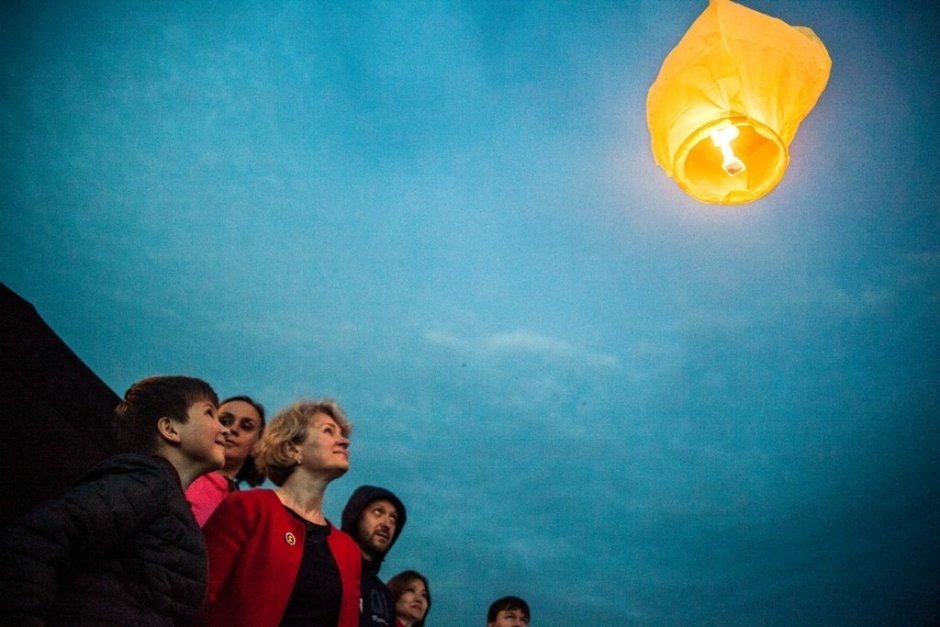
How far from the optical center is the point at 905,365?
18.8 m

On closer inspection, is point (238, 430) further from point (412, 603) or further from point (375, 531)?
point (412, 603)

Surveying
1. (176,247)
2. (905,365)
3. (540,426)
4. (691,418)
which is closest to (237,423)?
(176,247)

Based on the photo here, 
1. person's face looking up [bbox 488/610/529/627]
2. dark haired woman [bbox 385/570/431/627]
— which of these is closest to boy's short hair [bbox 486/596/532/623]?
person's face looking up [bbox 488/610/529/627]

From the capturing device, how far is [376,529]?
3219 mm

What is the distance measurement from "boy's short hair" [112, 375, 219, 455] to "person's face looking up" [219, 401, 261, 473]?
1015mm

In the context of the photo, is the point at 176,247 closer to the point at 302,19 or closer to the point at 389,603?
the point at 302,19

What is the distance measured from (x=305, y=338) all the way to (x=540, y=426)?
45.1ft

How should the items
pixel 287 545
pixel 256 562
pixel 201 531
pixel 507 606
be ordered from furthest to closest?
1. pixel 507 606
2. pixel 287 545
3. pixel 256 562
4. pixel 201 531

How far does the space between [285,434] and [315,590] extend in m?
0.76

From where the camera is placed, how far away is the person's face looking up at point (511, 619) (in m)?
4.94

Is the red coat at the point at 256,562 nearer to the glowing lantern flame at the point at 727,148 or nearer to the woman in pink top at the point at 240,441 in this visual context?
the woman in pink top at the point at 240,441

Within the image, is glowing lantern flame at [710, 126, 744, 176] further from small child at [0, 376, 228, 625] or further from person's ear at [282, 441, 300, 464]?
person's ear at [282, 441, 300, 464]

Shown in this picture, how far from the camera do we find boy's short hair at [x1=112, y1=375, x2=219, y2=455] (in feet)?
5.95

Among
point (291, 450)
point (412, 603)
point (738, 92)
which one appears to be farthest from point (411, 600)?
point (738, 92)
